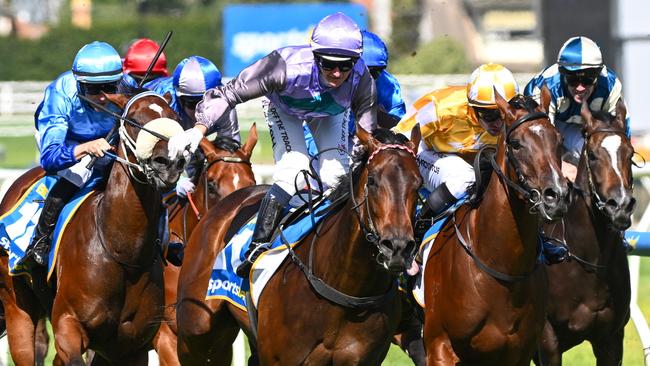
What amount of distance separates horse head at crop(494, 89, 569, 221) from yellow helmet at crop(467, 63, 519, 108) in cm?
44

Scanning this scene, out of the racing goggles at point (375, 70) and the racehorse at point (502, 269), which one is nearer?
the racehorse at point (502, 269)

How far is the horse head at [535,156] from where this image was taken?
5.71 meters

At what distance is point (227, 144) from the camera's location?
8.19 meters

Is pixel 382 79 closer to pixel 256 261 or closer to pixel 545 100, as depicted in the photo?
pixel 545 100

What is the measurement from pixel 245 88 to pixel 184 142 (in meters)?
0.43

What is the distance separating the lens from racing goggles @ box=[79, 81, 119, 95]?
6.92 metres

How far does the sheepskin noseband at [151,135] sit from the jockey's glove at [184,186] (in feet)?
5.72

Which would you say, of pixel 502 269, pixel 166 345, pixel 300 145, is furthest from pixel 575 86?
pixel 166 345

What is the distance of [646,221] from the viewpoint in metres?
8.16

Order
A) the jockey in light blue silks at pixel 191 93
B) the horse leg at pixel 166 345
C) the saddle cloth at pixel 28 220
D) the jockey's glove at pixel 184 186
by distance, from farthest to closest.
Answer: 1. the jockey in light blue silks at pixel 191 93
2. the jockey's glove at pixel 184 186
3. the horse leg at pixel 166 345
4. the saddle cloth at pixel 28 220

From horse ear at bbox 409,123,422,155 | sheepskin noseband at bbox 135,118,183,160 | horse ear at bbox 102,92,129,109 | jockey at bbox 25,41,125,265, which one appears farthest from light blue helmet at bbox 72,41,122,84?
horse ear at bbox 409,123,422,155

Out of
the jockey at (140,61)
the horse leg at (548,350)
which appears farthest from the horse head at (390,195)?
the jockey at (140,61)

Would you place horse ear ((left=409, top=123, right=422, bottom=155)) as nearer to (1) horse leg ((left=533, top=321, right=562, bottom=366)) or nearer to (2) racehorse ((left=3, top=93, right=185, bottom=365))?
(2) racehorse ((left=3, top=93, right=185, bottom=365))

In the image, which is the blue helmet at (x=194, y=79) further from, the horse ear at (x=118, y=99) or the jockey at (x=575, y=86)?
the jockey at (x=575, y=86)
